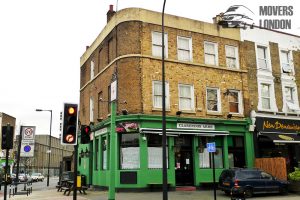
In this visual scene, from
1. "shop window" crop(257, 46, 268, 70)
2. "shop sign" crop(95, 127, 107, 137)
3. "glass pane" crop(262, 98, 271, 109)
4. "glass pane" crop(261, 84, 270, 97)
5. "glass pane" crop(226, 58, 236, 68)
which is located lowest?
"shop sign" crop(95, 127, 107, 137)

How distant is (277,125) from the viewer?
2625cm

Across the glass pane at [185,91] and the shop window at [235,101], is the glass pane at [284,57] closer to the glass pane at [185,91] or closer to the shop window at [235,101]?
the shop window at [235,101]

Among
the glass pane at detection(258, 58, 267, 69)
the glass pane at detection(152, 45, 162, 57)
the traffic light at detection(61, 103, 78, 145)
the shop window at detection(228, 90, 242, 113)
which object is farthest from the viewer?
the glass pane at detection(258, 58, 267, 69)

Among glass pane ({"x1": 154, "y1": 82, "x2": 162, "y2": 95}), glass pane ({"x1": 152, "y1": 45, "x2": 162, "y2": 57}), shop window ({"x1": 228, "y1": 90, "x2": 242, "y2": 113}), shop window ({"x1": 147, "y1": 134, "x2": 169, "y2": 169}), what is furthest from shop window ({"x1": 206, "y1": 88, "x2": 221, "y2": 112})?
shop window ({"x1": 147, "y1": 134, "x2": 169, "y2": 169})

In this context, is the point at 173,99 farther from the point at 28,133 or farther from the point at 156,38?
the point at 28,133

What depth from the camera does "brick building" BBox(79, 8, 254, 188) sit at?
22125 millimetres

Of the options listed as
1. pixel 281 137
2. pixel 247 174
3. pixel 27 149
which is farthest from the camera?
pixel 281 137

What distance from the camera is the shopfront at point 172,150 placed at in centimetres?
2169

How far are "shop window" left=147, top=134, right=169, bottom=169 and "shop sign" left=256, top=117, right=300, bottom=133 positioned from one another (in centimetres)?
764

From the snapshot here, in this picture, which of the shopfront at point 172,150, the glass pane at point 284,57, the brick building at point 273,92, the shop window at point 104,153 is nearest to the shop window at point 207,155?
the shopfront at point 172,150

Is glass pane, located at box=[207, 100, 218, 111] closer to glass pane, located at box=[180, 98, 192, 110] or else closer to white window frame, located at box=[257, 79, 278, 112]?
glass pane, located at box=[180, 98, 192, 110]

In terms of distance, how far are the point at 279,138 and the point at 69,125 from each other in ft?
60.1

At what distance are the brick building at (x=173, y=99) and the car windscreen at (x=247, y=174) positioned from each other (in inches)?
163

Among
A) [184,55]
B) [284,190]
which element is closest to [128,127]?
[184,55]
